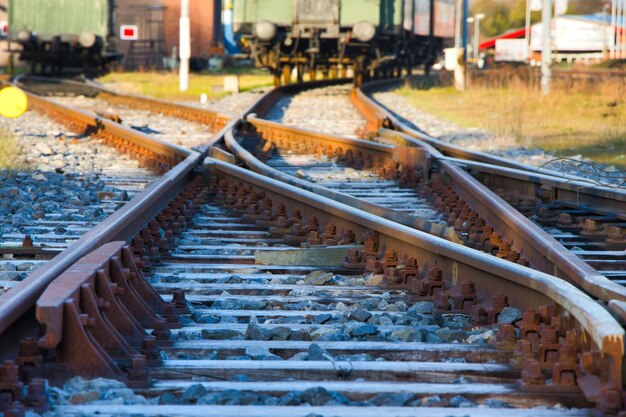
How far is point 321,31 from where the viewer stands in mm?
24391

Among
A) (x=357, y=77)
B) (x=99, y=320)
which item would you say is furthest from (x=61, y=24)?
(x=99, y=320)

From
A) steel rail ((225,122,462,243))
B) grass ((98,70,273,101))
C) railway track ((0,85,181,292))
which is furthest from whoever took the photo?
grass ((98,70,273,101))

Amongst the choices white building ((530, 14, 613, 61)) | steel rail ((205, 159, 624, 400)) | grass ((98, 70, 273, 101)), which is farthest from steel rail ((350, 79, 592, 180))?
white building ((530, 14, 613, 61))

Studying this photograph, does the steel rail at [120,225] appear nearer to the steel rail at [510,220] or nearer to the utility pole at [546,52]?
the steel rail at [510,220]

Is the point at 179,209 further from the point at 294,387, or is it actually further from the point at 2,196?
the point at 294,387

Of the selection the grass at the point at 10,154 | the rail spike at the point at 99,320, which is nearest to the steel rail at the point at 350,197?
the rail spike at the point at 99,320

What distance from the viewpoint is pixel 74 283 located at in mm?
3498

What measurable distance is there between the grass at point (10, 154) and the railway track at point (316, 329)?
14.1ft

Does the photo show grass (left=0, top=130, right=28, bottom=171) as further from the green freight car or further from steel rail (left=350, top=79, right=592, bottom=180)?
the green freight car

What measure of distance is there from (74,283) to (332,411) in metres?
1.04

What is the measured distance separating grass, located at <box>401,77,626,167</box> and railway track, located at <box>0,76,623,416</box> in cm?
656

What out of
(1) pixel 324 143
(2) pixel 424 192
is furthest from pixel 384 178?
(1) pixel 324 143

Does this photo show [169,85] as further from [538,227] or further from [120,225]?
[538,227]

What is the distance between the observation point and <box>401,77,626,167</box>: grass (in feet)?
42.5
